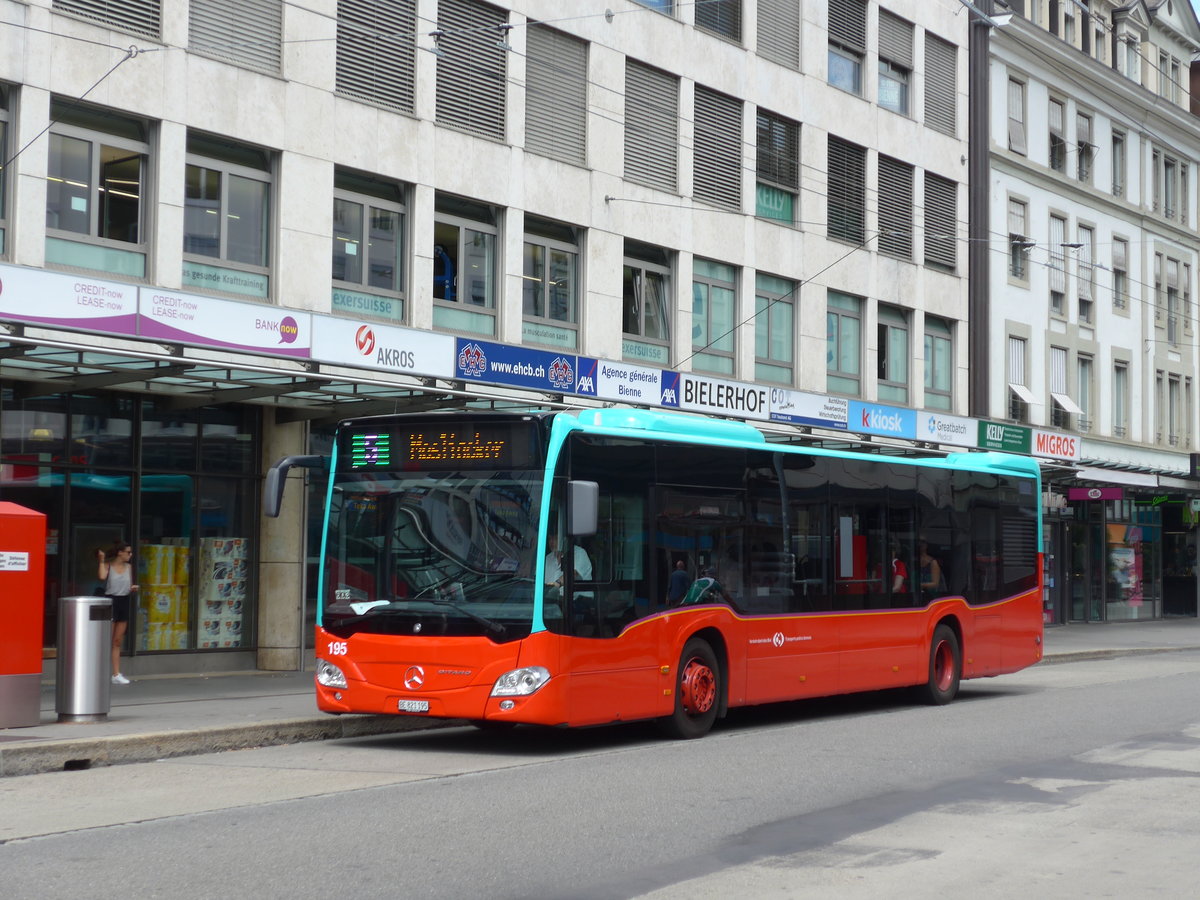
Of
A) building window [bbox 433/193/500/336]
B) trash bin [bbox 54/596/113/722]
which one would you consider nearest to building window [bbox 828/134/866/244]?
building window [bbox 433/193/500/336]

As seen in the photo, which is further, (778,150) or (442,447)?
(778,150)

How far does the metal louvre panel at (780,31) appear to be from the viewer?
2884cm

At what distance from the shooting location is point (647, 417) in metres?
13.9

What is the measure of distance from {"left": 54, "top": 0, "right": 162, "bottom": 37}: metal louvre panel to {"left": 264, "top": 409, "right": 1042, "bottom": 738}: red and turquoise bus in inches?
285

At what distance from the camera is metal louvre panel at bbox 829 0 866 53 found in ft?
101

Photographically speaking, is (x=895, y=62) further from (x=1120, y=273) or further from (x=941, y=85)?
(x=1120, y=273)

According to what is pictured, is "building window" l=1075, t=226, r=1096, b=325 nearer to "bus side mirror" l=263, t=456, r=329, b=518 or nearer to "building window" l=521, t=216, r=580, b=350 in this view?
"building window" l=521, t=216, r=580, b=350

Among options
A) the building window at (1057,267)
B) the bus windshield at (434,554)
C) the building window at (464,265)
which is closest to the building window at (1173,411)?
the building window at (1057,267)

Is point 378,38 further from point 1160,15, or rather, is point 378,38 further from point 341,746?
point 1160,15

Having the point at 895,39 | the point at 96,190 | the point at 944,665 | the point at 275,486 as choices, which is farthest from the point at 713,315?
the point at 275,486

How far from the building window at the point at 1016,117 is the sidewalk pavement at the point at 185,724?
23536 mm

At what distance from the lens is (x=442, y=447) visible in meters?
13.0

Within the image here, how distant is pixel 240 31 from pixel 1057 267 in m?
24.6

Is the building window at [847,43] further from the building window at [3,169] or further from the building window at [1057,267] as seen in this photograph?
the building window at [3,169]
